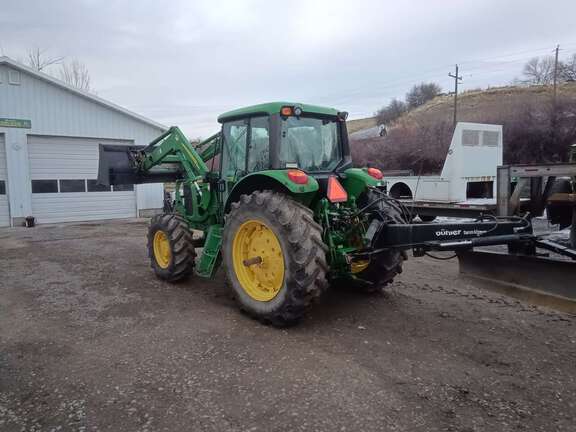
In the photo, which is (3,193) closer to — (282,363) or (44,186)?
(44,186)

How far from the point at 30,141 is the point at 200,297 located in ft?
33.5

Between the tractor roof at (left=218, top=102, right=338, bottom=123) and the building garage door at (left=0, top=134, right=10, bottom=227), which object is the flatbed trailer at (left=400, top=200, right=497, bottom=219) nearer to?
the tractor roof at (left=218, top=102, right=338, bottom=123)

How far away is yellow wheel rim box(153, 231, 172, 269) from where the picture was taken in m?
6.04

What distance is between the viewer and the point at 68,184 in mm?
13391

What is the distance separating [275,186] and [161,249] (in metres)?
2.44

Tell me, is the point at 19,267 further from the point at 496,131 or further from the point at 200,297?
the point at 496,131

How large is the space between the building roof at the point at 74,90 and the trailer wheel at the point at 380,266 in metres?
11.2

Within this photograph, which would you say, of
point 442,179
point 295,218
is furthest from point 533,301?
point 442,179

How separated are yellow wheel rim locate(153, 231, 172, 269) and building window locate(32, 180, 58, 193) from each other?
8714 millimetres

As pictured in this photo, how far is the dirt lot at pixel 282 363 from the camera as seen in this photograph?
9.10 ft

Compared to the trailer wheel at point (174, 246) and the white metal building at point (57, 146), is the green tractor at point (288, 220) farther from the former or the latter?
the white metal building at point (57, 146)

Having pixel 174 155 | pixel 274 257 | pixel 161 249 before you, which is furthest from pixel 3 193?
pixel 274 257

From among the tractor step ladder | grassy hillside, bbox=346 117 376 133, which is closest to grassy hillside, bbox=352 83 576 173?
the tractor step ladder

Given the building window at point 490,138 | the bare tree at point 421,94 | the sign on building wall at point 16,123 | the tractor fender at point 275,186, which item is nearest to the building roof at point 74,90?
the sign on building wall at point 16,123
